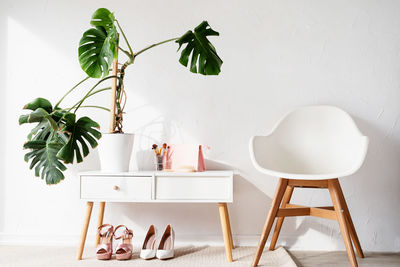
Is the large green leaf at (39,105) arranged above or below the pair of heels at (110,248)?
above

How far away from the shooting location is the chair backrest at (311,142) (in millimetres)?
2043

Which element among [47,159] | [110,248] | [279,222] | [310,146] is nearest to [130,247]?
[110,248]

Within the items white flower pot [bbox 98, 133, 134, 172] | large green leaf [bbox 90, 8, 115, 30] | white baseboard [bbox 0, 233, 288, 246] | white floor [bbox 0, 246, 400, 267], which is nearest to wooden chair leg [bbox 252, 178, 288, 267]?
white floor [bbox 0, 246, 400, 267]

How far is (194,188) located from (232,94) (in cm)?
70

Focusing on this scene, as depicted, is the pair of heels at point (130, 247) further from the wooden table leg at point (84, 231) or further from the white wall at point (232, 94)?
the white wall at point (232, 94)

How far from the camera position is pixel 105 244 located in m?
1.92

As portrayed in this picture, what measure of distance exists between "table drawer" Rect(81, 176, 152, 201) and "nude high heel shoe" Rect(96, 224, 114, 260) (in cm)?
20

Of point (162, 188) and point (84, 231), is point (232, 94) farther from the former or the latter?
point (84, 231)

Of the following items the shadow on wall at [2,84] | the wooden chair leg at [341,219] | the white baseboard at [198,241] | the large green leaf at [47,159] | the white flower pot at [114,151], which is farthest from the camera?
the shadow on wall at [2,84]

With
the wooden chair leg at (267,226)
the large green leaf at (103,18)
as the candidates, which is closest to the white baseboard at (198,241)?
the wooden chair leg at (267,226)

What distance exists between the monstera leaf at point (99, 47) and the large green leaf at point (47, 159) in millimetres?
437

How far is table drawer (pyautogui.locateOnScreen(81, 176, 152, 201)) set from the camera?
1903mm

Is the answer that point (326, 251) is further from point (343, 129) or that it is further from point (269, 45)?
point (269, 45)

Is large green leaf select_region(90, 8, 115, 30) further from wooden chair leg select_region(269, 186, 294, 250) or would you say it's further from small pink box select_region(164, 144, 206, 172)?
wooden chair leg select_region(269, 186, 294, 250)
